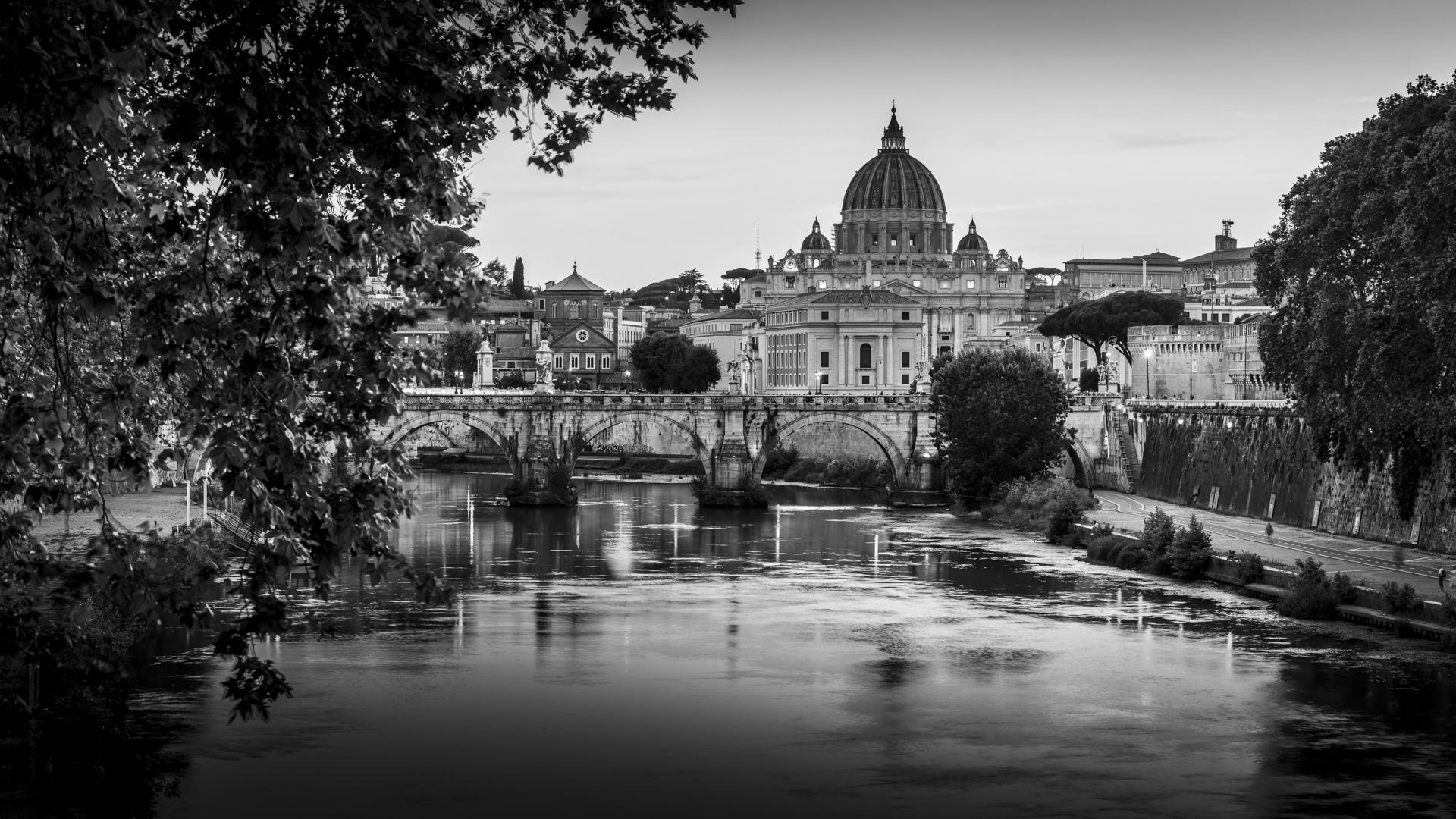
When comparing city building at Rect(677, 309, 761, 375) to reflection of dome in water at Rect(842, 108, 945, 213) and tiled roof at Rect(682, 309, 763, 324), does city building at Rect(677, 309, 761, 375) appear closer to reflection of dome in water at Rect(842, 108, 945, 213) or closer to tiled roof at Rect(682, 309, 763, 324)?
tiled roof at Rect(682, 309, 763, 324)

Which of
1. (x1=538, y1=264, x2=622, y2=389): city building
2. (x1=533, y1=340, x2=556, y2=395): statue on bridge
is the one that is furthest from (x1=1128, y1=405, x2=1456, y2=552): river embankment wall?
(x1=538, y1=264, x2=622, y2=389): city building

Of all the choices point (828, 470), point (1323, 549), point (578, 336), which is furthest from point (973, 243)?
point (1323, 549)

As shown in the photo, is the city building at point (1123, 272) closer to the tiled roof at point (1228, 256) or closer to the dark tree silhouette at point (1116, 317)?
the tiled roof at point (1228, 256)

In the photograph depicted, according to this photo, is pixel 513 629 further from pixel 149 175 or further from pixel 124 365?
pixel 149 175

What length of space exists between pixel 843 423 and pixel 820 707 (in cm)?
3888

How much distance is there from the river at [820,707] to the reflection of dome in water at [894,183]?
123693 millimetres

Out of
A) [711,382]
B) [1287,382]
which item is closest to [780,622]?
[1287,382]

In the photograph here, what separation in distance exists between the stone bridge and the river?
914 inches

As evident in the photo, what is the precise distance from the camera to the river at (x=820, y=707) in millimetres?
19328

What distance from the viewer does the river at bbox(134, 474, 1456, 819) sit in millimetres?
19328

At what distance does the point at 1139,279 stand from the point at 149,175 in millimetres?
152710

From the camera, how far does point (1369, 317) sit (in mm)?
30969

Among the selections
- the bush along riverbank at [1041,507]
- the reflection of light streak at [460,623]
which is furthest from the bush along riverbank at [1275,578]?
the reflection of light streak at [460,623]

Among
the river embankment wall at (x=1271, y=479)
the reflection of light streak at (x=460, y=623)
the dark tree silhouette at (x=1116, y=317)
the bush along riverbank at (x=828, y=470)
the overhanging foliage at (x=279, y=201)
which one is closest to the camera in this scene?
the overhanging foliage at (x=279, y=201)
